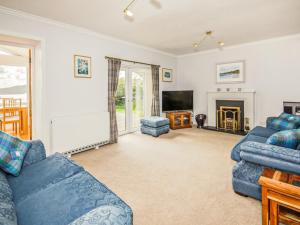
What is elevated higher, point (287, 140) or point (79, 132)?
point (287, 140)

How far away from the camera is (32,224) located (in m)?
1.11

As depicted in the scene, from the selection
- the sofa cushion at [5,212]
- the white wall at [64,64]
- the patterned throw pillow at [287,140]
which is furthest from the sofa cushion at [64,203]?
the white wall at [64,64]

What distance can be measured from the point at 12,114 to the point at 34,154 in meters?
2.98

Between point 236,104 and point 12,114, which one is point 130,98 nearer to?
point 12,114

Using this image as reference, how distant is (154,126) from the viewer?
5078 mm

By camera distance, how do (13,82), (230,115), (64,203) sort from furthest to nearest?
(230,115) < (13,82) < (64,203)

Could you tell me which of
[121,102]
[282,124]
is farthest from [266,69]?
[121,102]

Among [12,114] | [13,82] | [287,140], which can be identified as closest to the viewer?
[287,140]

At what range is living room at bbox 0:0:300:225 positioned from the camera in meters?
1.60

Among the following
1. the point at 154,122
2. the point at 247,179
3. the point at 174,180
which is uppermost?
the point at 154,122

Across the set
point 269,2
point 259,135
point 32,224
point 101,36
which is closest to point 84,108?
point 101,36

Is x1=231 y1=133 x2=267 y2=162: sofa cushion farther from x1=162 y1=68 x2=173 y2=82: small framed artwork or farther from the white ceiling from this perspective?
x1=162 y1=68 x2=173 y2=82: small framed artwork

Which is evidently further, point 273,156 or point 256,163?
point 256,163

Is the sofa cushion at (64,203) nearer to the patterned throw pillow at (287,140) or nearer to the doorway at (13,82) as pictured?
the patterned throw pillow at (287,140)
